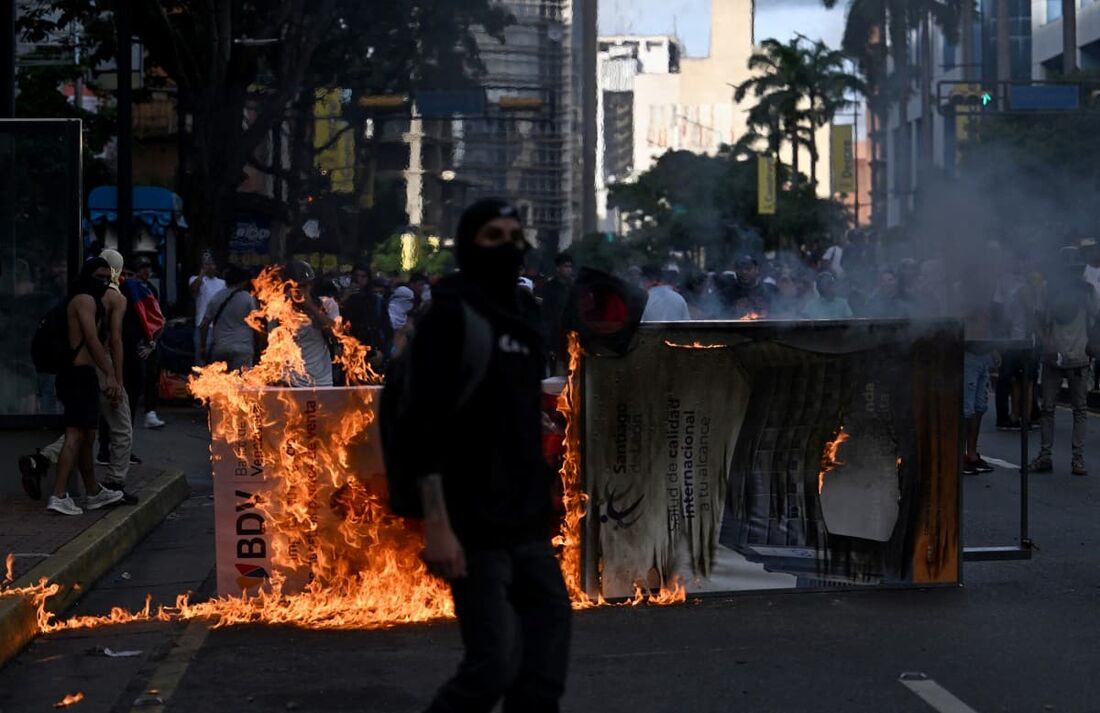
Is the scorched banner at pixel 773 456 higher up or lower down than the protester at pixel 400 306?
lower down

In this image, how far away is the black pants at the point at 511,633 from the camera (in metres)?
4.11

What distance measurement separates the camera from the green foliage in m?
53.9

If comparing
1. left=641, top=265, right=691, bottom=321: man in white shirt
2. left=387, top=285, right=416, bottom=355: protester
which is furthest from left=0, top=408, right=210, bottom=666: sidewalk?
left=387, top=285, right=416, bottom=355: protester

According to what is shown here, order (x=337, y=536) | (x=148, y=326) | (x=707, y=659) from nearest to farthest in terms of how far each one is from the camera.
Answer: (x=707, y=659) < (x=337, y=536) < (x=148, y=326)

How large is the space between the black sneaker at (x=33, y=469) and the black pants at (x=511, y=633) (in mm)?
7365

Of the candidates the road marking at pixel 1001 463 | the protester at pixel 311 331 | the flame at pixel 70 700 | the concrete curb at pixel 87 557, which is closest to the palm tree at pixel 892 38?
the road marking at pixel 1001 463

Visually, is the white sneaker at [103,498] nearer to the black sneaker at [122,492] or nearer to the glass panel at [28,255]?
the black sneaker at [122,492]

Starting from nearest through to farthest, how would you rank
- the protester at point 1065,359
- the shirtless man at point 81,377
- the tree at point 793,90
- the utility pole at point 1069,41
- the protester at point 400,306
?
the shirtless man at point 81,377 → the protester at point 1065,359 → the protester at point 400,306 → the utility pole at point 1069,41 → the tree at point 793,90

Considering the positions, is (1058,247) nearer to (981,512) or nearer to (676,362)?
(981,512)

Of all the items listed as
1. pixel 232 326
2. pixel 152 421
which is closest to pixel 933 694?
pixel 232 326

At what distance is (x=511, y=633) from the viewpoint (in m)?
4.16

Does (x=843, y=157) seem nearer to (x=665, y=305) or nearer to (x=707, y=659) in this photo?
(x=665, y=305)

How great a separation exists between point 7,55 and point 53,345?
13.5ft

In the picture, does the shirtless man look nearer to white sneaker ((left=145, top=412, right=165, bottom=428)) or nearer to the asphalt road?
the asphalt road
